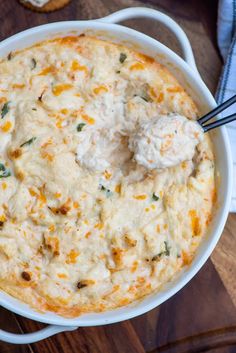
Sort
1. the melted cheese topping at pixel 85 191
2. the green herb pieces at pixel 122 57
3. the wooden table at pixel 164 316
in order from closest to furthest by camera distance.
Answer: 1. the melted cheese topping at pixel 85 191
2. the green herb pieces at pixel 122 57
3. the wooden table at pixel 164 316

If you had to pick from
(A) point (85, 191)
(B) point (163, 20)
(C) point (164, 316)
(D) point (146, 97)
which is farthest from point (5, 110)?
(C) point (164, 316)

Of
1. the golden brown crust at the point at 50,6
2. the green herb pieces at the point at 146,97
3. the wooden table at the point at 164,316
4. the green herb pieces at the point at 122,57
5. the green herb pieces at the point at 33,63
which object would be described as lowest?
the wooden table at the point at 164,316

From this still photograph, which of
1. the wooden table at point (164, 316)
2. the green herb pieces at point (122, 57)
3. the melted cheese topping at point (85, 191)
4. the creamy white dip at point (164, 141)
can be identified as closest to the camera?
the creamy white dip at point (164, 141)

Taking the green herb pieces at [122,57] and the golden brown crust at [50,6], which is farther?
the golden brown crust at [50,6]

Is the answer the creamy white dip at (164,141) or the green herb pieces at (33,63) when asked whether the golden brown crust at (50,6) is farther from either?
the creamy white dip at (164,141)

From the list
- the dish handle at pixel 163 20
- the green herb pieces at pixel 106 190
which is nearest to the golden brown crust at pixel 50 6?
the dish handle at pixel 163 20

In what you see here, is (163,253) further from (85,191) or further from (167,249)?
(85,191)

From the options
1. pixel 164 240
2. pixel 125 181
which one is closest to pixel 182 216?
pixel 164 240
